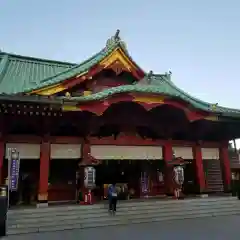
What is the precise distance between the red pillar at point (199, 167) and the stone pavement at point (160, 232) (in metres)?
4.52

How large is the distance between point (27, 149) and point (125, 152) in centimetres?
504

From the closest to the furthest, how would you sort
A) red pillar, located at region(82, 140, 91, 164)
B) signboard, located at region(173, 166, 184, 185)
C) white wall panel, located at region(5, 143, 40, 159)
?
white wall panel, located at region(5, 143, 40, 159)
red pillar, located at region(82, 140, 91, 164)
signboard, located at region(173, 166, 184, 185)

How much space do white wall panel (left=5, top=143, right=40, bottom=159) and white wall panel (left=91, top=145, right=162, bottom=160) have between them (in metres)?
2.77

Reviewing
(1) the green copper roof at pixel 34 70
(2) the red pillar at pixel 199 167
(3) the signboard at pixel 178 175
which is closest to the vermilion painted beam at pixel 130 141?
(2) the red pillar at pixel 199 167

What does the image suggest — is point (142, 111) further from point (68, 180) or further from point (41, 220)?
point (41, 220)

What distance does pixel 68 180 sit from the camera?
15.9 metres

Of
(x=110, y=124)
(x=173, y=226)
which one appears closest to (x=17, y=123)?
(x=110, y=124)

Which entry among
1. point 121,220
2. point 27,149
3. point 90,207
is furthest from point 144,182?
point 27,149

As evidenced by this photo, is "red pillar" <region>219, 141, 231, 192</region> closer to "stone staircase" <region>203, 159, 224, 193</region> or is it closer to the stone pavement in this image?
"stone staircase" <region>203, 159, 224, 193</region>

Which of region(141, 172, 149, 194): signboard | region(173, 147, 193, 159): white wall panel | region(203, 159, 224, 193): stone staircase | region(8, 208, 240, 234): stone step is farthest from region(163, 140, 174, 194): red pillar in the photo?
region(203, 159, 224, 193): stone staircase

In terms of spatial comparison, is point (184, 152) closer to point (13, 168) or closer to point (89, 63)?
point (89, 63)

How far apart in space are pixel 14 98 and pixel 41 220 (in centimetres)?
506

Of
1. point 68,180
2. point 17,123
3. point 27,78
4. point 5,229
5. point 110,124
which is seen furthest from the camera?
point 27,78

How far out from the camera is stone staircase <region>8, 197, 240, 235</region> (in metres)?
10.4
